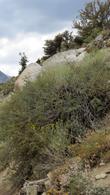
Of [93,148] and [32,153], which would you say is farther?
[32,153]

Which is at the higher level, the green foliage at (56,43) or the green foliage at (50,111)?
the green foliage at (56,43)

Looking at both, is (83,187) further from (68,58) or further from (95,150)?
(68,58)

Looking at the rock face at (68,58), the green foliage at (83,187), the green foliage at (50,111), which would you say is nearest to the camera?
the green foliage at (83,187)

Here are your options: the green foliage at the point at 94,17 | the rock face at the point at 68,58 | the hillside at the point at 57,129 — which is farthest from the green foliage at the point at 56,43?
the hillside at the point at 57,129

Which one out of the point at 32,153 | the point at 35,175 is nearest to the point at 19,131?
the point at 32,153

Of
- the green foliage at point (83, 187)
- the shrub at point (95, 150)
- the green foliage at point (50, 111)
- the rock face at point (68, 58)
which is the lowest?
the green foliage at point (83, 187)

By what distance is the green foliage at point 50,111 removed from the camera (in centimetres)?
983

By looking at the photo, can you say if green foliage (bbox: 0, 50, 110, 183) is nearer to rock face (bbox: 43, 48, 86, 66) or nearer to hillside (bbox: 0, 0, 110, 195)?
hillside (bbox: 0, 0, 110, 195)

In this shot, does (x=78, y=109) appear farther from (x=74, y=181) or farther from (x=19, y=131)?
(x=74, y=181)

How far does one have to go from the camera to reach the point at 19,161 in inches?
415

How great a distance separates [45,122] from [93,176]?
3170mm

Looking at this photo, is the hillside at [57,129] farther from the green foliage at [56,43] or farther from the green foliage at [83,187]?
the green foliage at [56,43]

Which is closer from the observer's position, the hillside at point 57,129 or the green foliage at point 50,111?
the hillside at point 57,129

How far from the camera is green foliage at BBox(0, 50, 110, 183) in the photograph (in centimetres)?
983
